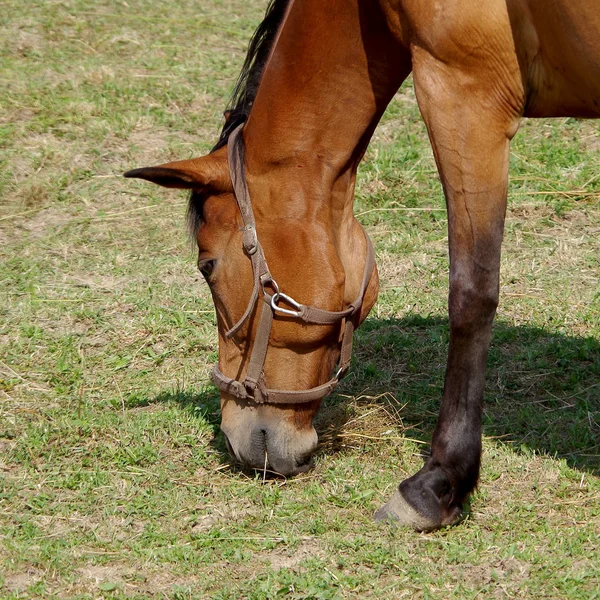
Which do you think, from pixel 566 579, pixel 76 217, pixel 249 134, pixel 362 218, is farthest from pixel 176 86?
pixel 566 579

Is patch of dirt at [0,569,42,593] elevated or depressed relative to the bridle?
depressed

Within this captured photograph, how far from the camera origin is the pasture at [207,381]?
3070 millimetres

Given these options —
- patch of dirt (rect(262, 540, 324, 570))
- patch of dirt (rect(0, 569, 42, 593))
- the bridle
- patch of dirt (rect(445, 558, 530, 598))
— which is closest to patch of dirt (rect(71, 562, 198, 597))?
patch of dirt (rect(0, 569, 42, 593))

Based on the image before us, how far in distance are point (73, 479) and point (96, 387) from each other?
74cm

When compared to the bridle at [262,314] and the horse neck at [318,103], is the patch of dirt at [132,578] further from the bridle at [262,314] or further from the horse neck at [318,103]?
the horse neck at [318,103]

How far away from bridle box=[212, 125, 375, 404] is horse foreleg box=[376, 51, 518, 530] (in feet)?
1.31

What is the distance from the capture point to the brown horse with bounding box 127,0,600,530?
2.89 meters

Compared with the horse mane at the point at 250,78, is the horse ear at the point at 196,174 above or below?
below

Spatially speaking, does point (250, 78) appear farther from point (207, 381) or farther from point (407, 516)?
point (407, 516)

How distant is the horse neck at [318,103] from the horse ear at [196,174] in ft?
0.30

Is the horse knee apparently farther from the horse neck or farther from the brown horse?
the horse neck

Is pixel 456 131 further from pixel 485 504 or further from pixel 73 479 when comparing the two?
pixel 73 479

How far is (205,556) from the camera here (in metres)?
3.11

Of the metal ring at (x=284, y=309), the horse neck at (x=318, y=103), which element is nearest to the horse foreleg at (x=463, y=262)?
the horse neck at (x=318, y=103)
